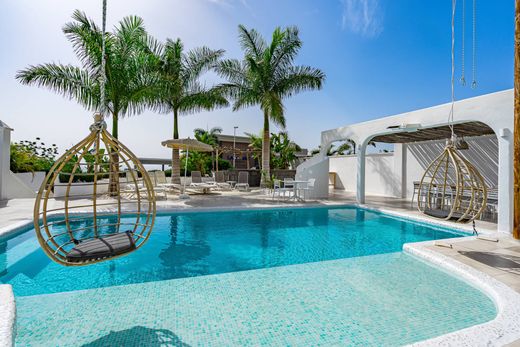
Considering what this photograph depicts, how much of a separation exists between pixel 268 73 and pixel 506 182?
10.7 metres

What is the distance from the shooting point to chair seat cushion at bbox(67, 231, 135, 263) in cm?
280

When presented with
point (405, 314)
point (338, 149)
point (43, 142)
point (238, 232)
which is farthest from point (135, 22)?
point (338, 149)

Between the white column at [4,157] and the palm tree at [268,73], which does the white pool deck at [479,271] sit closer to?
the white column at [4,157]

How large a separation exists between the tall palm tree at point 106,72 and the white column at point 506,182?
12265 mm

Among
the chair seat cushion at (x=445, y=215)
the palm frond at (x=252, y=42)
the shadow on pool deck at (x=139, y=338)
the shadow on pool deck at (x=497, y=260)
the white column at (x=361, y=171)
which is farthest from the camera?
the palm frond at (x=252, y=42)

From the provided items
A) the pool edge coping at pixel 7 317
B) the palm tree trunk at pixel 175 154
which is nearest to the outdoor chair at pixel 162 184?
the palm tree trunk at pixel 175 154

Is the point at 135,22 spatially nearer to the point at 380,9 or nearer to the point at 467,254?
the point at 380,9

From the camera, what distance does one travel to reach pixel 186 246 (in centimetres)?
612

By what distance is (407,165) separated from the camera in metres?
14.0

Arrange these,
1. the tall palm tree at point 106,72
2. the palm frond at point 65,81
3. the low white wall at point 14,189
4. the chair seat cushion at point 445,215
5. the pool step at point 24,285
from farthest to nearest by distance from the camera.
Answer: the low white wall at point 14,189
the tall palm tree at point 106,72
the palm frond at point 65,81
the chair seat cushion at point 445,215
the pool step at point 24,285

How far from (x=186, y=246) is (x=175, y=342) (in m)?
3.50

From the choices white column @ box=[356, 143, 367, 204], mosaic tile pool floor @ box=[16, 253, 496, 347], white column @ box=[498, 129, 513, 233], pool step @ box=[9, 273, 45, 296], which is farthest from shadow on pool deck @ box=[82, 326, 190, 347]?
white column @ box=[356, 143, 367, 204]

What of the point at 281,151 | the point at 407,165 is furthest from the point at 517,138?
the point at 281,151

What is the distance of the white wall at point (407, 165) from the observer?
11117 millimetres
